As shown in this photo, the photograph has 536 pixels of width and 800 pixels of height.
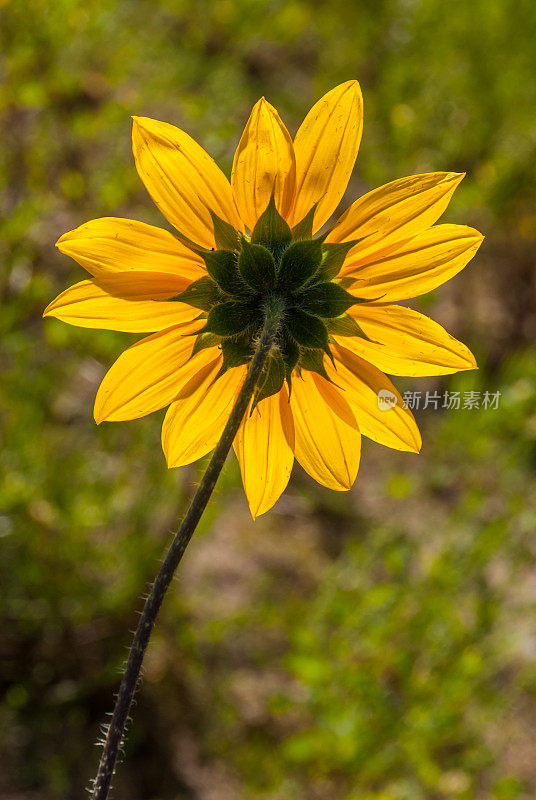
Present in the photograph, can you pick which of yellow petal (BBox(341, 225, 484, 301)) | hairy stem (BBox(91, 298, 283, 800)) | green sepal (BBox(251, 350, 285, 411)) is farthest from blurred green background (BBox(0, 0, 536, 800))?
hairy stem (BBox(91, 298, 283, 800))

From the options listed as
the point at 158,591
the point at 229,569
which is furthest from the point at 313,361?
the point at 229,569

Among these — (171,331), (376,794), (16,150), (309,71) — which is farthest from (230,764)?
(309,71)

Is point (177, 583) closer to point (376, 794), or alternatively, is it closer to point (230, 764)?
point (230, 764)

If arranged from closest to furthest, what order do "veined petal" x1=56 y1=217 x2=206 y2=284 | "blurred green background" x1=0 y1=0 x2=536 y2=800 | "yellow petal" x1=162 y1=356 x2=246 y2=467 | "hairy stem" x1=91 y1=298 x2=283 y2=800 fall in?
"hairy stem" x1=91 y1=298 x2=283 y2=800 < "veined petal" x1=56 y1=217 x2=206 y2=284 < "yellow petal" x1=162 y1=356 x2=246 y2=467 < "blurred green background" x1=0 y1=0 x2=536 y2=800

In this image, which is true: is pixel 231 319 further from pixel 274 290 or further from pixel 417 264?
pixel 417 264

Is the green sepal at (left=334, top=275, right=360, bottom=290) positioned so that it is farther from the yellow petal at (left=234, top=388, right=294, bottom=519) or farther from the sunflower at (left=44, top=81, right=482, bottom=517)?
the yellow petal at (left=234, top=388, right=294, bottom=519)

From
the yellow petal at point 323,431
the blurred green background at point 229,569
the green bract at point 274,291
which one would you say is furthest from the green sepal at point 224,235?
the blurred green background at point 229,569
